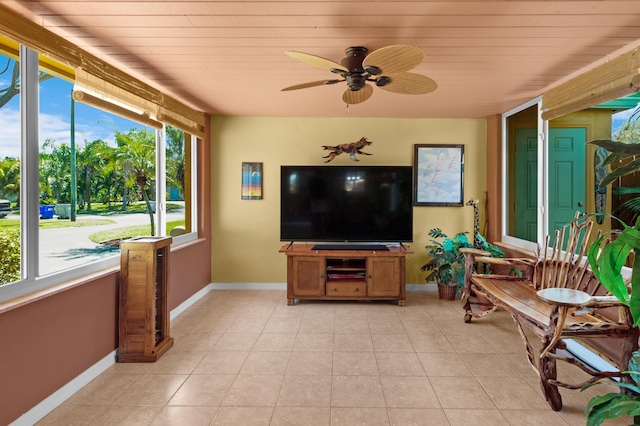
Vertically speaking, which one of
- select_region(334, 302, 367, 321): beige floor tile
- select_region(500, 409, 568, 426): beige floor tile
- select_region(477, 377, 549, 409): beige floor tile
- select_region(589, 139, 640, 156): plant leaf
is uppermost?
select_region(589, 139, 640, 156): plant leaf

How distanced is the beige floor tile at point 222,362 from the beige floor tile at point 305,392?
0.42 metres

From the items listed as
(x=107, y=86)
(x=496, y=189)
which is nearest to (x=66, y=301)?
(x=107, y=86)

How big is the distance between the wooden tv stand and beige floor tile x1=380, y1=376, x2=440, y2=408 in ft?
4.91

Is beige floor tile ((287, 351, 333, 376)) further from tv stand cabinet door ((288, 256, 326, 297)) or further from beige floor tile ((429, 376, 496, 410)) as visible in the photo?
tv stand cabinet door ((288, 256, 326, 297))

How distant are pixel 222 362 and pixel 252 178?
2.36 meters

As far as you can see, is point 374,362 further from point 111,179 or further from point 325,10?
point 111,179

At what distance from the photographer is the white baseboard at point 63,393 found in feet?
5.90

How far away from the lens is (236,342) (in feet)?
9.37

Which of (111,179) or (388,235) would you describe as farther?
(388,235)

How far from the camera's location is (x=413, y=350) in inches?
106

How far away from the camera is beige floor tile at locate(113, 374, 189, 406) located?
6.68 feet

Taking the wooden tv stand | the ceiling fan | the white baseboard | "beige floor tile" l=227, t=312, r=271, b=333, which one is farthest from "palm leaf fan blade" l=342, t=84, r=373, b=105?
the white baseboard

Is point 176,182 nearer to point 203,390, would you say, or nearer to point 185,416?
point 203,390

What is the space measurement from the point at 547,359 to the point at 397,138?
2.91m
